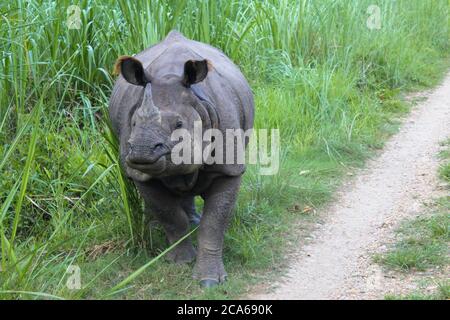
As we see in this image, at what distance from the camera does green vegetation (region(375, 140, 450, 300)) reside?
16.3 ft

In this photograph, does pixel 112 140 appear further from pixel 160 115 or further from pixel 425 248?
pixel 425 248

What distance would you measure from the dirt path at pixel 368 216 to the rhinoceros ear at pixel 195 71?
4.36 feet

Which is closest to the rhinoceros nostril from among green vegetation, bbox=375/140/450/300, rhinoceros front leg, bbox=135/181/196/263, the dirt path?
rhinoceros front leg, bbox=135/181/196/263

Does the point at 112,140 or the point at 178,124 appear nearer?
the point at 178,124

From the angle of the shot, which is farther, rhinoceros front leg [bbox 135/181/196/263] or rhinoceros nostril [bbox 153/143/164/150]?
rhinoceros front leg [bbox 135/181/196/263]

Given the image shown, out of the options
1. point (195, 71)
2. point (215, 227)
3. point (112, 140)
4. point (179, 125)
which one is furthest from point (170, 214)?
point (195, 71)

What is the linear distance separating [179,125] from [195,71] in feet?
1.10

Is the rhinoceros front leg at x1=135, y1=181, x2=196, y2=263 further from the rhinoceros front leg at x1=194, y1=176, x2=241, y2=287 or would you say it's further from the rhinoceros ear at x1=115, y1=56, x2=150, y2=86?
the rhinoceros ear at x1=115, y1=56, x2=150, y2=86

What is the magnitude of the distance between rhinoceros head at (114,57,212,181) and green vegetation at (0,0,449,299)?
536 millimetres

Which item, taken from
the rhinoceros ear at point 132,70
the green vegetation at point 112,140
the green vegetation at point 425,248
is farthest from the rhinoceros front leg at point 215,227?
the green vegetation at point 425,248

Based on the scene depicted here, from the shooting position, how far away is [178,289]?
16.4 ft

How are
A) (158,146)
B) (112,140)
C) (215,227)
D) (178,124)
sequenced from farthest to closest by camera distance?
(112,140)
(215,227)
(178,124)
(158,146)

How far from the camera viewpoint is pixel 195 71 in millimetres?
4676

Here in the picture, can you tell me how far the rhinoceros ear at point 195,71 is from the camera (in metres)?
4.64
